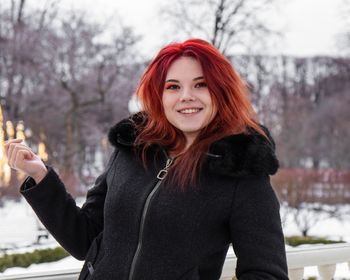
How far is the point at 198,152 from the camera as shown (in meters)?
1.39

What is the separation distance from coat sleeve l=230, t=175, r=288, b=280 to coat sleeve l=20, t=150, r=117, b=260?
468 mm

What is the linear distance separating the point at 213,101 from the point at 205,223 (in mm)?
328

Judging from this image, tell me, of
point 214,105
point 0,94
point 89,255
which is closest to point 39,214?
point 89,255

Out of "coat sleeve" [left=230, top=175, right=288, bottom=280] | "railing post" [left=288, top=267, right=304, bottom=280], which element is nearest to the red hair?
"coat sleeve" [left=230, top=175, right=288, bottom=280]

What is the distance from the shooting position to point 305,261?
209cm

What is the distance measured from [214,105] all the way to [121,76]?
60.0ft

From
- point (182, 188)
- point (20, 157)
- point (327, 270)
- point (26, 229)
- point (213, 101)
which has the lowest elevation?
point (26, 229)

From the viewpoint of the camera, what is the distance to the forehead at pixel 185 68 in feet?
4.58

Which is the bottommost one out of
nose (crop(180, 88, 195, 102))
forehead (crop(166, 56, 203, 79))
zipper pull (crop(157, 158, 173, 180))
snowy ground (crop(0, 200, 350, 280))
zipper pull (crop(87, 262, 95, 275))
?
snowy ground (crop(0, 200, 350, 280))

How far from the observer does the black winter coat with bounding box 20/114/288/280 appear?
4.26 feet

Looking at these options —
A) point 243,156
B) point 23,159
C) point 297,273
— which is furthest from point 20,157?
point 297,273

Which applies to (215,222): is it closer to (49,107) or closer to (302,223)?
(302,223)

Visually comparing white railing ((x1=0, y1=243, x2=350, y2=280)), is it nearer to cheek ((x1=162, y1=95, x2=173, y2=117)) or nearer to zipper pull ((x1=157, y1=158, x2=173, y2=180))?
zipper pull ((x1=157, y1=158, x2=173, y2=180))

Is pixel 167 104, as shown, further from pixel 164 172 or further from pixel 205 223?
pixel 205 223
